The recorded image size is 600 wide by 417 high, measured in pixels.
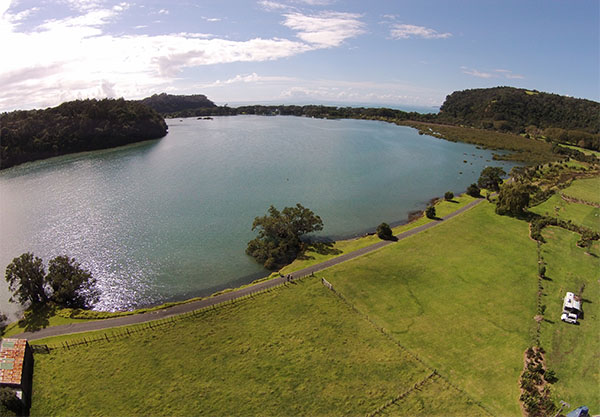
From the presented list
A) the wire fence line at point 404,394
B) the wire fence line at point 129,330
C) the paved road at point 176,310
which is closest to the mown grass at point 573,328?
the wire fence line at point 404,394

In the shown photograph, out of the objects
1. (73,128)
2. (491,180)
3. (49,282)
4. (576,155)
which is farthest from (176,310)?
(576,155)

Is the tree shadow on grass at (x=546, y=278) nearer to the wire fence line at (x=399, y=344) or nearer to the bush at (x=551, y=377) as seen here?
the bush at (x=551, y=377)

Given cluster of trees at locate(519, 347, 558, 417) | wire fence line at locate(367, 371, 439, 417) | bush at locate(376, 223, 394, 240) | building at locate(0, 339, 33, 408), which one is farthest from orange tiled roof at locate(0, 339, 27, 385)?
bush at locate(376, 223, 394, 240)

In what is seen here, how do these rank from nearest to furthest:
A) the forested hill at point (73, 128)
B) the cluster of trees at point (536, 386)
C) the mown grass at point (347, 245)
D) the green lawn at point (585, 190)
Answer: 1. the cluster of trees at point (536, 386)
2. the mown grass at point (347, 245)
3. the green lawn at point (585, 190)
4. the forested hill at point (73, 128)

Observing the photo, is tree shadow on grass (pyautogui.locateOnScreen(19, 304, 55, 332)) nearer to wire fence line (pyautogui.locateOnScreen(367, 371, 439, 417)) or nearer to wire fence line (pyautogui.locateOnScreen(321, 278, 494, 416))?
wire fence line (pyautogui.locateOnScreen(321, 278, 494, 416))

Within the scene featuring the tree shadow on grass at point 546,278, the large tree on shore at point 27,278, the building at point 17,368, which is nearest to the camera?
the building at point 17,368

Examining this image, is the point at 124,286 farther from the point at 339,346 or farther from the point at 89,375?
the point at 339,346
